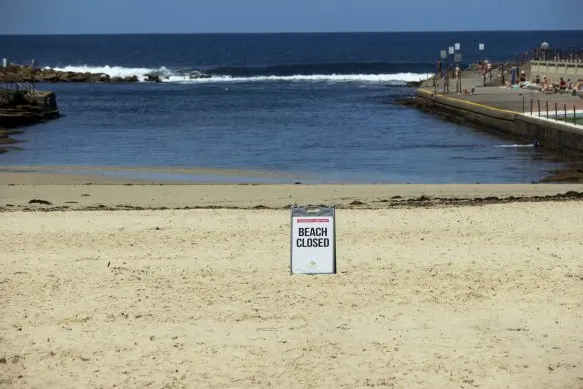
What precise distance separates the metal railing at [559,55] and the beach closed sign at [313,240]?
1474 inches

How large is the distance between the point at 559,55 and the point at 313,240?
4237cm

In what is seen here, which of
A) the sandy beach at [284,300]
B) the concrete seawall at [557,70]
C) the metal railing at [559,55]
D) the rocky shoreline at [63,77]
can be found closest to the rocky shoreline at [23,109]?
the concrete seawall at [557,70]

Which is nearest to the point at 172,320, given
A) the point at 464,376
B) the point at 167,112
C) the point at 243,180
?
the point at 464,376

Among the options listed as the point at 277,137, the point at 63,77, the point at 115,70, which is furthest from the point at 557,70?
the point at 115,70

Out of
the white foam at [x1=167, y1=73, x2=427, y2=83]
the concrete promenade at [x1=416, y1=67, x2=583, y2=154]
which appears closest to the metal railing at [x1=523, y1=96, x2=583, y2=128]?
the concrete promenade at [x1=416, y1=67, x2=583, y2=154]

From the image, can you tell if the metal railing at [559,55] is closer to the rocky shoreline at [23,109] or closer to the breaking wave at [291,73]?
the rocky shoreline at [23,109]

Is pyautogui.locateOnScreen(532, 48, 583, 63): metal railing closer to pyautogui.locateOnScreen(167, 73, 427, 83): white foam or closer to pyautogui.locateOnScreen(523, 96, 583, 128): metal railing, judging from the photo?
pyautogui.locateOnScreen(523, 96, 583, 128): metal railing

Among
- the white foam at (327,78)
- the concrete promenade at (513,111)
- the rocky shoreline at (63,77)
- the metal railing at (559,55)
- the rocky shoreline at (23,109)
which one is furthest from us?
the white foam at (327,78)

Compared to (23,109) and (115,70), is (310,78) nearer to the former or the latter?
(115,70)

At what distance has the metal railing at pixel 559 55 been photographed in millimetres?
48297

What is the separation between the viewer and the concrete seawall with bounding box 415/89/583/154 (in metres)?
27.8

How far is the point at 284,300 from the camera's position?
10.5 meters

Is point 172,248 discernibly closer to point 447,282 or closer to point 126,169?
point 447,282

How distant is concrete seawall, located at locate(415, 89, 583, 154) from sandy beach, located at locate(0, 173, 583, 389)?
1188cm
